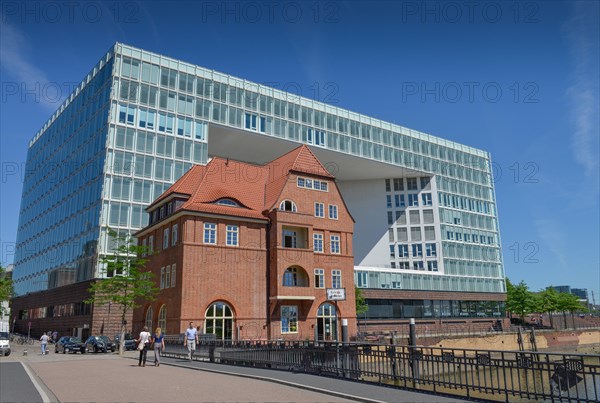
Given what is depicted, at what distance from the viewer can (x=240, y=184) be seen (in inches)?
1636

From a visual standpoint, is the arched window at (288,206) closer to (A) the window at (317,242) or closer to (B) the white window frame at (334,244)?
(A) the window at (317,242)

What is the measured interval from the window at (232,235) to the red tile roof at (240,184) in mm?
1030

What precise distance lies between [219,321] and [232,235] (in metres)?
6.43

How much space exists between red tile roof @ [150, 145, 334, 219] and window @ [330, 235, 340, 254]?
5.41 m

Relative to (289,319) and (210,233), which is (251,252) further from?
(289,319)

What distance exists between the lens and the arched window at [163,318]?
37084 mm

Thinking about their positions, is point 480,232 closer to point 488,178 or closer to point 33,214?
point 488,178

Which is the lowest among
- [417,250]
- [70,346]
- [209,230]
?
[70,346]

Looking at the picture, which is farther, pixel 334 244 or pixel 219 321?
pixel 334 244

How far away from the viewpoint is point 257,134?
209ft

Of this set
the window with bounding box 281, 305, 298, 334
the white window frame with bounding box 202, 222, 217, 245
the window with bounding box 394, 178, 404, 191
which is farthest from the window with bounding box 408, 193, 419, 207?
the white window frame with bounding box 202, 222, 217, 245

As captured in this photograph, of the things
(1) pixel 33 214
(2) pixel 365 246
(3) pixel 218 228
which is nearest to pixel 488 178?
(2) pixel 365 246

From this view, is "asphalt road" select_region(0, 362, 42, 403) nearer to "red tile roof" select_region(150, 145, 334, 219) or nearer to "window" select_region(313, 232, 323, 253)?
"red tile roof" select_region(150, 145, 334, 219)

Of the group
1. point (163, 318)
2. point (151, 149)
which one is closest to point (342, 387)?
point (163, 318)
